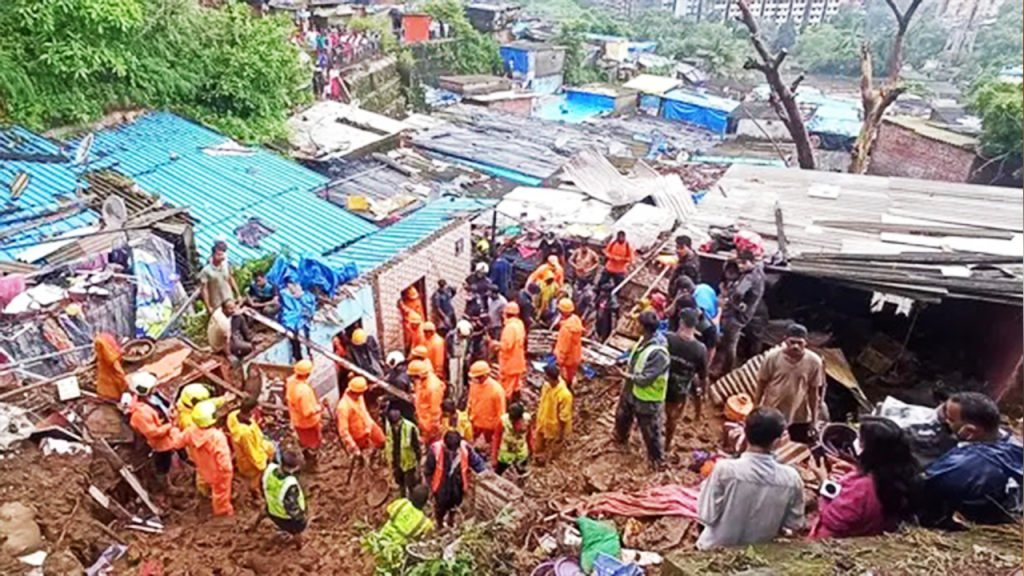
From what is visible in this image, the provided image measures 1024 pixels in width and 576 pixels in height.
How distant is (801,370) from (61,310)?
812cm

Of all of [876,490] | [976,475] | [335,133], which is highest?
[976,475]

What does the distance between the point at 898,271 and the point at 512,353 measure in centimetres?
452

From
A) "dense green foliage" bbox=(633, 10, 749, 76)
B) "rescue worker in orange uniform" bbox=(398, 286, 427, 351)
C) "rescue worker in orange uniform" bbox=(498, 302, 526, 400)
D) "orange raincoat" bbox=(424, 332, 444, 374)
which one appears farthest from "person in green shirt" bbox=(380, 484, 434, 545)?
"dense green foliage" bbox=(633, 10, 749, 76)

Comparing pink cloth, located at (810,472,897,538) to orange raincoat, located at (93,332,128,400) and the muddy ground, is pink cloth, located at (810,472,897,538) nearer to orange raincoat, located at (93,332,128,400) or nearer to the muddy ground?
the muddy ground

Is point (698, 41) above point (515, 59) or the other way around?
the other way around

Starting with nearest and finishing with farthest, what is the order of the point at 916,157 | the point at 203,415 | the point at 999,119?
1. the point at 203,415
2. the point at 999,119
3. the point at 916,157

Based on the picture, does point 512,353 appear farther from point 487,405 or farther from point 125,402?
point 125,402

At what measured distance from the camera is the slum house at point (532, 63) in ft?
101

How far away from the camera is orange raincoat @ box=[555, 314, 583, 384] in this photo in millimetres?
9180

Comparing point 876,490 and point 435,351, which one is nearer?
A: point 876,490

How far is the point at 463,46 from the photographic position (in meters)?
30.0

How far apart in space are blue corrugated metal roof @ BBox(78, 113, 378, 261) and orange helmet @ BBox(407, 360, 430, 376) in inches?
154

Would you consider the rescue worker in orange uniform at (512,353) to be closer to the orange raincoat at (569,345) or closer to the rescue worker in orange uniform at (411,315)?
the orange raincoat at (569,345)

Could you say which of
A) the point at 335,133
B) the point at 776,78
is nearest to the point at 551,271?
the point at 776,78
